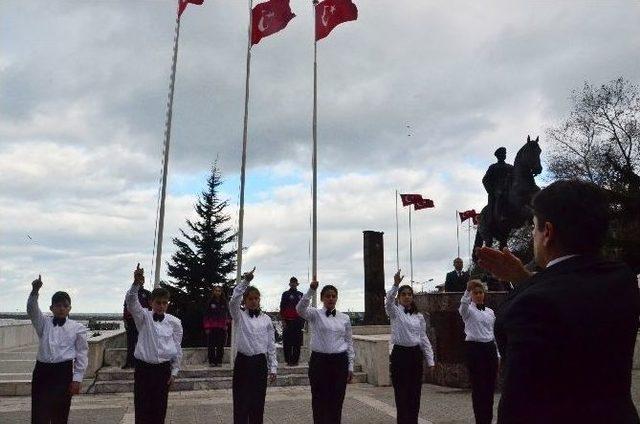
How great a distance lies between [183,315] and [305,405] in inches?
442

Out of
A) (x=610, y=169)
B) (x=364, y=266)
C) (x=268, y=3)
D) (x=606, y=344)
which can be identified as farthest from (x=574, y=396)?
(x=610, y=169)

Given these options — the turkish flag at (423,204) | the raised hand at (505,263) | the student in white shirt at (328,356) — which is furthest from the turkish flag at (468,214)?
the raised hand at (505,263)

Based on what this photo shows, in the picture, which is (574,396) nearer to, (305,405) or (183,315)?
(305,405)

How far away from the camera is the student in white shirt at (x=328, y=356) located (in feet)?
22.9

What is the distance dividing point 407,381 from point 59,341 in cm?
431

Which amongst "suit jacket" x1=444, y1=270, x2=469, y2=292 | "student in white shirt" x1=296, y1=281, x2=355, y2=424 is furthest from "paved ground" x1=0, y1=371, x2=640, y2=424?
Result: "suit jacket" x1=444, y1=270, x2=469, y2=292

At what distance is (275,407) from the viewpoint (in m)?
10.2

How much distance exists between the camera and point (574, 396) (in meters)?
1.56

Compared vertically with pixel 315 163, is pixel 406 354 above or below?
below

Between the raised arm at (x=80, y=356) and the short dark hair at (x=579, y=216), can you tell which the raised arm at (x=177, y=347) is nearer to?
the raised arm at (x=80, y=356)

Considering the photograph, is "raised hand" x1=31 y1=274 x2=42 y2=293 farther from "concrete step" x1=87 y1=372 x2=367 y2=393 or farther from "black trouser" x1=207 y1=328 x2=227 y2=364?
"black trouser" x1=207 y1=328 x2=227 y2=364

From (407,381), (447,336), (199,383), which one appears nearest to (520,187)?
(447,336)

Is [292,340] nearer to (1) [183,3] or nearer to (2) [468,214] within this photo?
(1) [183,3]

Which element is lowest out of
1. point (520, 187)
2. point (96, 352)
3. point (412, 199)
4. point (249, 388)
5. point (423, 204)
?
point (249, 388)
